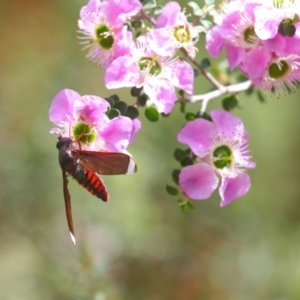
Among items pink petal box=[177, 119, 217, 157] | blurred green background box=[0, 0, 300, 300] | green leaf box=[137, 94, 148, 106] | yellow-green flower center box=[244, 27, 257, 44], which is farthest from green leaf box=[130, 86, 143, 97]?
blurred green background box=[0, 0, 300, 300]

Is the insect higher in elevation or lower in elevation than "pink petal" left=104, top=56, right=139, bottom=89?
lower

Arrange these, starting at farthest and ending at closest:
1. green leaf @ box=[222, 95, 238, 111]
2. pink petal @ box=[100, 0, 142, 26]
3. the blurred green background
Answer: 1. the blurred green background
2. green leaf @ box=[222, 95, 238, 111]
3. pink petal @ box=[100, 0, 142, 26]

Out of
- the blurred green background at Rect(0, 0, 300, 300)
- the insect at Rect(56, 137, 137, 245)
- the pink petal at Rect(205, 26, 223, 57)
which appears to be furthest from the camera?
the blurred green background at Rect(0, 0, 300, 300)

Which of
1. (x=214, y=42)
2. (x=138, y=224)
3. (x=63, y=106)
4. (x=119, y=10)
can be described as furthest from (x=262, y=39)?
(x=138, y=224)

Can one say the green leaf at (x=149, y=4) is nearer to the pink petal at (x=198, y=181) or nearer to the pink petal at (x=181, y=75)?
the pink petal at (x=181, y=75)

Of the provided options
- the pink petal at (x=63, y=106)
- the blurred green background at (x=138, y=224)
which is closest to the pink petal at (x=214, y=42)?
the pink petal at (x=63, y=106)

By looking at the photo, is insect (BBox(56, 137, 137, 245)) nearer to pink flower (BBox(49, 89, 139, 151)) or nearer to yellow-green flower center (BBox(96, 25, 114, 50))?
pink flower (BBox(49, 89, 139, 151))
